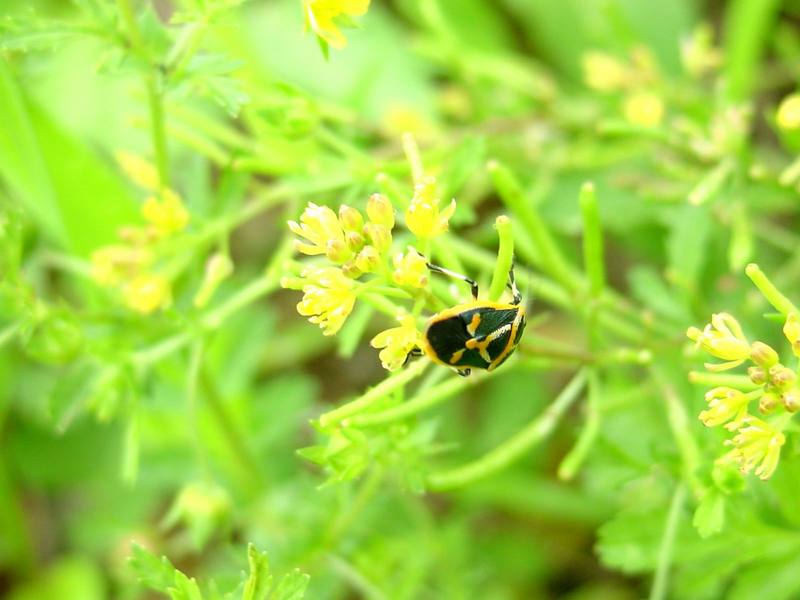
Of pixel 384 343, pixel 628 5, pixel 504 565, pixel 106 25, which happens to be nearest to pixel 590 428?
pixel 384 343

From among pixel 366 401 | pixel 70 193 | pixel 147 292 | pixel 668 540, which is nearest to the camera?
pixel 366 401

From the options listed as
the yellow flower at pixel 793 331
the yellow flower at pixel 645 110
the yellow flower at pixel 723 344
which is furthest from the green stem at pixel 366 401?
the yellow flower at pixel 645 110

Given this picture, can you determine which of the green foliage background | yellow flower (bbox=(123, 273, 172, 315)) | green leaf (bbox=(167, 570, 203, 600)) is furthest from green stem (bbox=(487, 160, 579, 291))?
green leaf (bbox=(167, 570, 203, 600))

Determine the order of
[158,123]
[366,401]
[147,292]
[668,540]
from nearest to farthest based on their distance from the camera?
[366,401] → [668,540] → [158,123] → [147,292]

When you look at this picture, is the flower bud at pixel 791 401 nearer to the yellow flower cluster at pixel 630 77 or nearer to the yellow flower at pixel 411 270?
the yellow flower at pixel 411 270

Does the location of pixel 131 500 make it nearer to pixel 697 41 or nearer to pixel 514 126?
pixel 514 126

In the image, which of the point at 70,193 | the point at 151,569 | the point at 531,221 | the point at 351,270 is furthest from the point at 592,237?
the point at 70,193

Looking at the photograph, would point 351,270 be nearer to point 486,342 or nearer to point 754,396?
point 486,342
